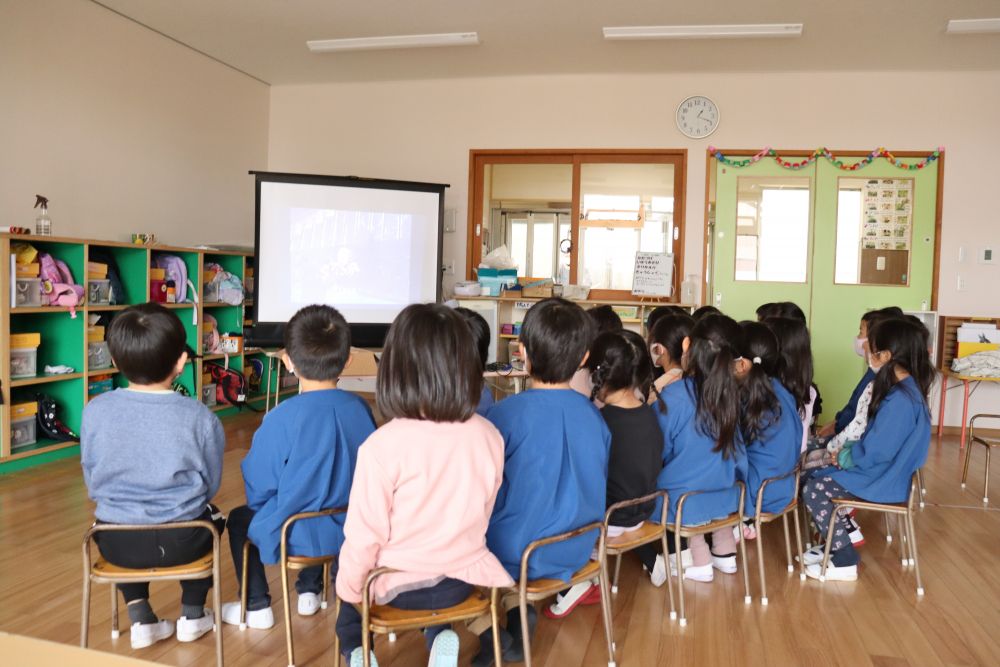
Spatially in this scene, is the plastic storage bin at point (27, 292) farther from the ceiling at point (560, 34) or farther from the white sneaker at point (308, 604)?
the white sneaker at point (308, 604)

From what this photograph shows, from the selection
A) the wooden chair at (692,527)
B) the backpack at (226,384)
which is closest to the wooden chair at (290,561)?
the wooden chair at (692,527)

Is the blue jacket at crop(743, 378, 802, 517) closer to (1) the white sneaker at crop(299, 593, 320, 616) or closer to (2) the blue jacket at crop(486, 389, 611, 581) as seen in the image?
(2) the blue jacket at crop(486, 389, 611, 581)

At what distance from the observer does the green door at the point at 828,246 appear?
5699mm

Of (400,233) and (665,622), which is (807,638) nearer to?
(665,622)

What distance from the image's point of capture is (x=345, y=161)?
6430mm

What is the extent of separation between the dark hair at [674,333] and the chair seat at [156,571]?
1.83 meters

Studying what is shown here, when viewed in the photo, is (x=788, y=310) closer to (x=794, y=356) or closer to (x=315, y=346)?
(x=794, y=356)

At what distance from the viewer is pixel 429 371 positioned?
4.92 feet

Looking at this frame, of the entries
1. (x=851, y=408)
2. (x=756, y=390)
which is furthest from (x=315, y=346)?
(x=851, y=408)

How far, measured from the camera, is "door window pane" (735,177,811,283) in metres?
5.85

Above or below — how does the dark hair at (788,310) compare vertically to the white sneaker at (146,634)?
above

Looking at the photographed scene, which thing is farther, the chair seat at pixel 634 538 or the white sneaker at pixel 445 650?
the chair seat at pixel 634 538

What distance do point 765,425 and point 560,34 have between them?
347 cm

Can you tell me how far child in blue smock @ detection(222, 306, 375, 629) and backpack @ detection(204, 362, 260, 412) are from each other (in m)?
3.59
